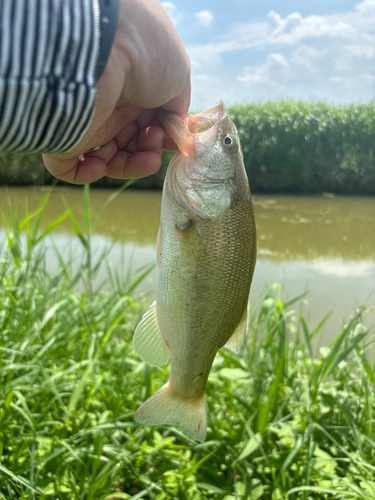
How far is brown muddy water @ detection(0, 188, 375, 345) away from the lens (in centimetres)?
430

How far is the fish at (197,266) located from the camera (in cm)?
115

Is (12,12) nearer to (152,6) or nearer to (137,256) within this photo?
(152,6)

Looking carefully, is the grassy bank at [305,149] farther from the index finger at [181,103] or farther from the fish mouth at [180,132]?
the fish mouth at [180,132]

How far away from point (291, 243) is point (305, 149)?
6.64m

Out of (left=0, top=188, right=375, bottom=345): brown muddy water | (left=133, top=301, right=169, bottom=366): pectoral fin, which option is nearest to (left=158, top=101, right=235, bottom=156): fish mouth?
(left=133, top=301, right=169, bottom=366): pectoral fin

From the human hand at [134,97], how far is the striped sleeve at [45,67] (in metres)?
0.11

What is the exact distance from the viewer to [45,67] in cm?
92

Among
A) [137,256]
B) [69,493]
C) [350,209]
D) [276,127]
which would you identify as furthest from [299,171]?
[69,493]

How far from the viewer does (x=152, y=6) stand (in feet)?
3.72

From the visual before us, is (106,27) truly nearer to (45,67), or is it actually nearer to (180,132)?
(45,67)

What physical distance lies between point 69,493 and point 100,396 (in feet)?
1.68

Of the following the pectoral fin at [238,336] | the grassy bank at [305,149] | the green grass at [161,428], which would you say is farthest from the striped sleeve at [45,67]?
the grassy bank at [305,149]

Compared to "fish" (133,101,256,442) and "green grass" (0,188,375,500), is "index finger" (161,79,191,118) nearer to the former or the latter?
"fish" (133,101,256,442)

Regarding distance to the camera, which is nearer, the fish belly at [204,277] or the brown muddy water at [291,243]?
the fish belly at [204,277]
